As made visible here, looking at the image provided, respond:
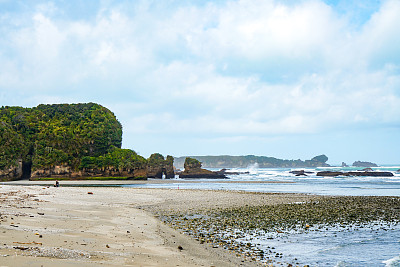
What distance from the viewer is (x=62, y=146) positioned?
4122 inches

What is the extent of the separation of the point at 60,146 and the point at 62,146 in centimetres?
60

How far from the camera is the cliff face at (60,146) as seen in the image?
9500cm

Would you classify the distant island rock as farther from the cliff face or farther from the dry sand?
the dry sand

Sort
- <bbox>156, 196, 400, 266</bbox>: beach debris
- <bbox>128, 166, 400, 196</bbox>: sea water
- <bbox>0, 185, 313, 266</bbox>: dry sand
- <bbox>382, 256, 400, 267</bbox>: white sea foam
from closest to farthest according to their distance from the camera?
<bbox>0, 185, 313, 266</bbox>: dry sand, <bbox>382, 256, 400, 267</bbox>: white sea foam, <bbox>156, 196, 400, 266</bbox>: beach debris, <bbox>128, 166, 400, 196</bbox>: sea water

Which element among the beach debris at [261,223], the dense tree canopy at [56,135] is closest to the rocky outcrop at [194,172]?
the dense tree canopy at [56,135]

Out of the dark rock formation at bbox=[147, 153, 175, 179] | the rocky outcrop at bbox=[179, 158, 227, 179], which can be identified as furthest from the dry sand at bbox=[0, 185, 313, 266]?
the rocky outcrop at bbox=[179, 158, 227, 179]

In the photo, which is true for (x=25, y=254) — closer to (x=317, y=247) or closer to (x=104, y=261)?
(x=104, y=261)

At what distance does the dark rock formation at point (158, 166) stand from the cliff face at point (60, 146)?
13.7 meters

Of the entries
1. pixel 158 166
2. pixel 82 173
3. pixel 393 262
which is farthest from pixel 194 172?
pixel 393 262

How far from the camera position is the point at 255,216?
23.3 m

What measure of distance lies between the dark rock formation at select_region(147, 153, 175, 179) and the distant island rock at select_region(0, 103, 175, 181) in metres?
2.52

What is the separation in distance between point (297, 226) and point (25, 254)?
15.4 m

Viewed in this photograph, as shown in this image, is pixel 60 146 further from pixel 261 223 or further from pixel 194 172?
pixel 261 223

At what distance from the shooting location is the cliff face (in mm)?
95000
